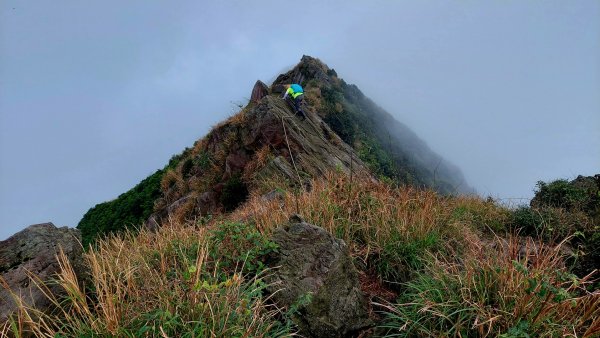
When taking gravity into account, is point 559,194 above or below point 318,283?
below

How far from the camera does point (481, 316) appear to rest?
2975 millimetres

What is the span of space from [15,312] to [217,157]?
12.4m

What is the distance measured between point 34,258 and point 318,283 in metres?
2.44

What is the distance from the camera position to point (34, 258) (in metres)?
3.59

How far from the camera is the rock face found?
3.25 meters

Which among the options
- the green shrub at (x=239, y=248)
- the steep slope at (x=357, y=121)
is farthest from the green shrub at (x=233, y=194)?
the green shrub at (x=239, y=248)

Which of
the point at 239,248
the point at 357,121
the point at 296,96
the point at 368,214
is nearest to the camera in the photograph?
the point at 239,248

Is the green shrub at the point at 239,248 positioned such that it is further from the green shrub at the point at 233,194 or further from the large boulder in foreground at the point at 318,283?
the green shrub at the point at 233,194

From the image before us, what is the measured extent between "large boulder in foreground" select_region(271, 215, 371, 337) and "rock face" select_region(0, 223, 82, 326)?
5.91ft

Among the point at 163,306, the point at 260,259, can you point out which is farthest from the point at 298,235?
the point at 163,306

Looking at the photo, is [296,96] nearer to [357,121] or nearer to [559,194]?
[559,194]

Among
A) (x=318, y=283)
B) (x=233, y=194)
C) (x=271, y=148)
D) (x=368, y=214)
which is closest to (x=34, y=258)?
(x=318, y=283)

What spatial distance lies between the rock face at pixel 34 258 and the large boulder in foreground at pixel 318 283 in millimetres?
1801

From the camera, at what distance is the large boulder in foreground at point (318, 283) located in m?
3.56
